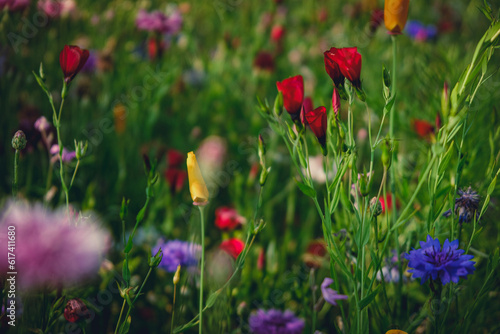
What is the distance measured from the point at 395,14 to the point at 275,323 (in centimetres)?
53

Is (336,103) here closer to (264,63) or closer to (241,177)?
(241,177)

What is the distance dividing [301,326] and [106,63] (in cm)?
105

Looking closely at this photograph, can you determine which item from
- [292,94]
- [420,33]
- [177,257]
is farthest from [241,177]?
[420,33]

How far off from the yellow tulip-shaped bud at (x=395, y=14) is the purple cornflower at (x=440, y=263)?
0.31m

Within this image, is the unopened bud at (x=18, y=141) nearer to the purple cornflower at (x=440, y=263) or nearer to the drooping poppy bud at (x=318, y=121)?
the drooping poppy bud at (x=318, y=121)

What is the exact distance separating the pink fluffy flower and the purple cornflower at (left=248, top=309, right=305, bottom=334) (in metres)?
0.31

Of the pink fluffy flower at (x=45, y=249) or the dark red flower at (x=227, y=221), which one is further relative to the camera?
the dark red flower at (x=227, y=221)

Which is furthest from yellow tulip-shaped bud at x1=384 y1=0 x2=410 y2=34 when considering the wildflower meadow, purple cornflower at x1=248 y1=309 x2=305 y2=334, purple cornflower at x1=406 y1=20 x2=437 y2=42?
purple cornflower at x1=406 y1=20 x2=437 y2=42

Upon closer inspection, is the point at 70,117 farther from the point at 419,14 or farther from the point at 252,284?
the point at 419,14

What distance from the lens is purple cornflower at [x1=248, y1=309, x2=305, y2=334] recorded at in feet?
2.32

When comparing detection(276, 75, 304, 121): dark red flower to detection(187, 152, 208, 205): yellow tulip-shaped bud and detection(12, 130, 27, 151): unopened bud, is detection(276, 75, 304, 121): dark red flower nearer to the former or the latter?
detection(187, 152, 208, 205): yellow tulip-shaped bud

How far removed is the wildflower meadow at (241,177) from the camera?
21.4 inches

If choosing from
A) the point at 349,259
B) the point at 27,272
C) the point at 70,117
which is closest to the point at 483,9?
the point at 349,259

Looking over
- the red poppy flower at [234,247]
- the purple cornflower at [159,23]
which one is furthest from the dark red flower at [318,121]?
the purple cornflower at [159,23]
